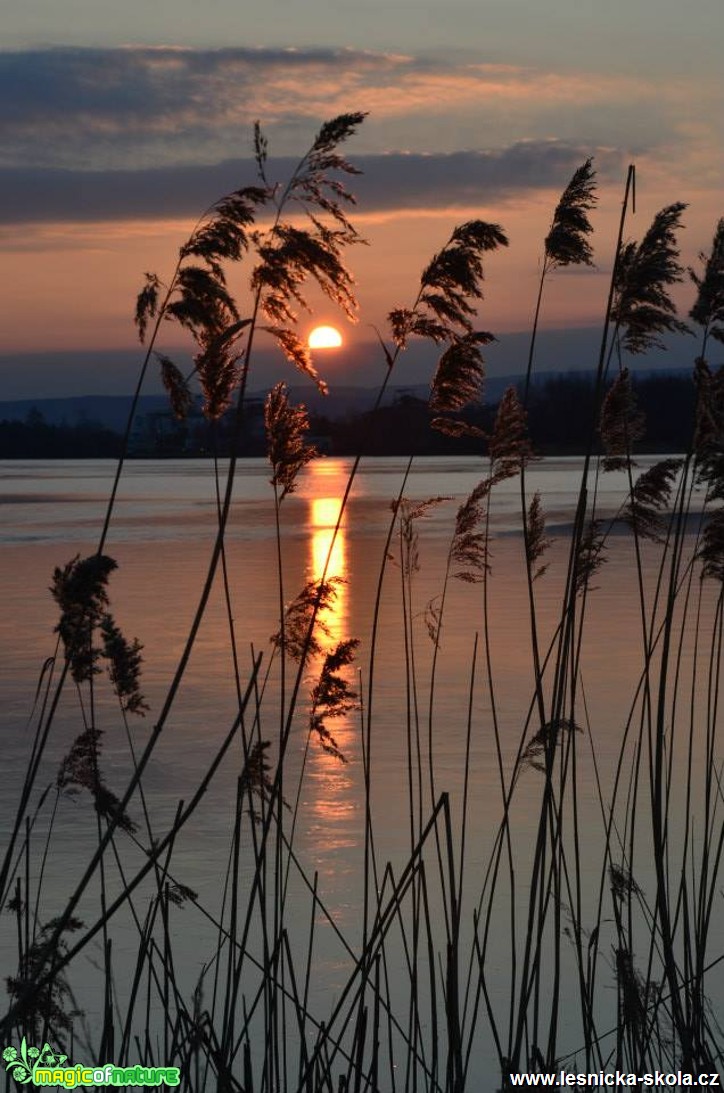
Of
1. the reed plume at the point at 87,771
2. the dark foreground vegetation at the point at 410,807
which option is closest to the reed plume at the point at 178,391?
the dark foreground vegetation at the point at 410,807

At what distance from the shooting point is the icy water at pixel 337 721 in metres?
5.68

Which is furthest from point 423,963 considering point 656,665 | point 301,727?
point 656,665

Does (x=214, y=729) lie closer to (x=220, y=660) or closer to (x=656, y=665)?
(x=220, y=660)

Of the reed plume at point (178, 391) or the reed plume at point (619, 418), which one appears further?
the reed plume at point (619, 418)

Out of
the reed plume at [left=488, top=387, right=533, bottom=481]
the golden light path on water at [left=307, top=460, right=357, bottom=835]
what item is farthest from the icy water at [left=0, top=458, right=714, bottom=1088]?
the reed plume at [left=488, top=387, right=533, bottom=481]

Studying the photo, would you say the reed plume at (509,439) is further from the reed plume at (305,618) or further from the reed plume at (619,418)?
the reed plume at (305,618)

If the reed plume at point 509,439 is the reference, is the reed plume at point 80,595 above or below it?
below

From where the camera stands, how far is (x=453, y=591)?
16.7 meters

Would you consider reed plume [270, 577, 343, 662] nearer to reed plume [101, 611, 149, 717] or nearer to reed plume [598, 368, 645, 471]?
reed plume [101, 611, 149, 717]

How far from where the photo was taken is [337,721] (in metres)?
9.09

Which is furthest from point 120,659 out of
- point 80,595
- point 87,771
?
point 80,595

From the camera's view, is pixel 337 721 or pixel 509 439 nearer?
pixel 509 439

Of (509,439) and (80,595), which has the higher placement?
(509,439)

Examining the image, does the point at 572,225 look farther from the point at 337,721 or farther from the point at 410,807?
the point at 337,721
